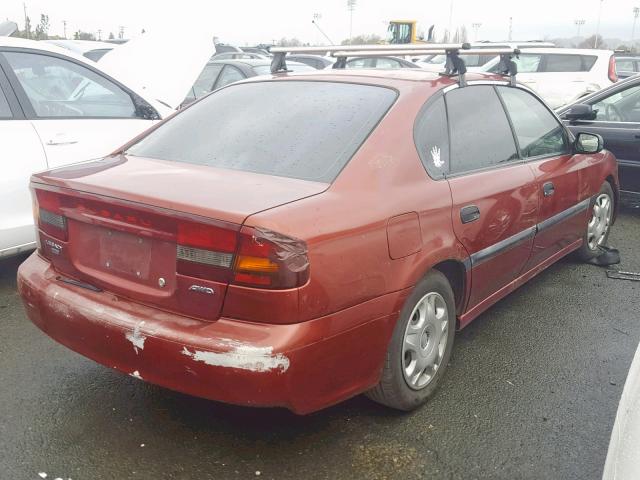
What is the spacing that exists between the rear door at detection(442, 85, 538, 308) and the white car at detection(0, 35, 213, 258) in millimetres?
2632

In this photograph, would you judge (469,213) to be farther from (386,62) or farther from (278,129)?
(386,62)

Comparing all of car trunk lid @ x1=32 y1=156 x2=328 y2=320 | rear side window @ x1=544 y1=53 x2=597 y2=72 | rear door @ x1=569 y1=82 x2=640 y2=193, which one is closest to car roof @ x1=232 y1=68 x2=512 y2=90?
car trunk lid @ x1=32 y1=156 x2=328 y2=320

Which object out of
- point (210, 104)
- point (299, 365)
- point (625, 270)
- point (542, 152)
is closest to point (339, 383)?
point (299, 365)

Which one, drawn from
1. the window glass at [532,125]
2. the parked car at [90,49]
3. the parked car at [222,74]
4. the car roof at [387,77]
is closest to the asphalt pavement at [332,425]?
the window glass at [532,125]

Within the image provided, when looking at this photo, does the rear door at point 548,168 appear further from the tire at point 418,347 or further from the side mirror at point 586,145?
the tire at point 418,347

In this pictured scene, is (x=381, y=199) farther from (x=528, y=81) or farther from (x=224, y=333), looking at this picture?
(x=528, y=81)

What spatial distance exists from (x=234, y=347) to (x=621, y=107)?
5.67m

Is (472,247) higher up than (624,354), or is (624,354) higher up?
(472,247)

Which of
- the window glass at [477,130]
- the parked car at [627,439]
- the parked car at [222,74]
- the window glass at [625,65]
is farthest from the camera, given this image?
the window glass at [625,65]

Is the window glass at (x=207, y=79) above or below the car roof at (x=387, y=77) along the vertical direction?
below

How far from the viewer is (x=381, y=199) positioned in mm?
2584

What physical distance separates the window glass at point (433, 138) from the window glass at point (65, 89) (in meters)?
2.73

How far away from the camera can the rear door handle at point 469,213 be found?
119 inches

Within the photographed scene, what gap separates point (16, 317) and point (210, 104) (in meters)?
1.76
